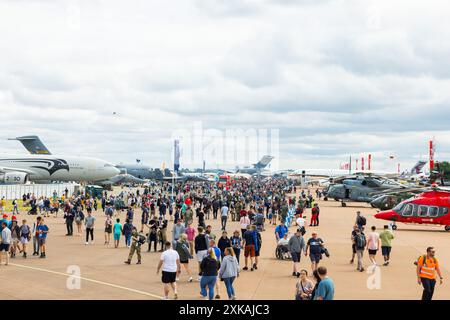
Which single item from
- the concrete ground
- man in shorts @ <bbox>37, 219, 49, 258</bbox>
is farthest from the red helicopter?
man in shorts @ <bbox>37, 219, 49, 258</bbox>

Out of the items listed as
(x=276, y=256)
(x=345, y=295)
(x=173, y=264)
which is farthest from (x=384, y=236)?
(x=173, y=264)

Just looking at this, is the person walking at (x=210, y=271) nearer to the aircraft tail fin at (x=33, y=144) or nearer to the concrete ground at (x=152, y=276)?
the concrete ground at (x=152, y=276)

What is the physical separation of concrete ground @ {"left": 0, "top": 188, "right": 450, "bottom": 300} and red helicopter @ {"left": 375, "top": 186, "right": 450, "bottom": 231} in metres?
6.92

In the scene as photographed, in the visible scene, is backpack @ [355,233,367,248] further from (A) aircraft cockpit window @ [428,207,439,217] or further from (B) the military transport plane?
(B) the military transport plane

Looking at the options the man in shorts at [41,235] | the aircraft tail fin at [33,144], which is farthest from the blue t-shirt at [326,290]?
the aircraft tail fin at [33,144]

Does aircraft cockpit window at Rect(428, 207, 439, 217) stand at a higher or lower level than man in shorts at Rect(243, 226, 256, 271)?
higher

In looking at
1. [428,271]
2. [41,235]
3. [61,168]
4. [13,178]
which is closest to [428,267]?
[428,271]

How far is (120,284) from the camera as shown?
1580cm

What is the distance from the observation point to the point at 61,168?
244ft

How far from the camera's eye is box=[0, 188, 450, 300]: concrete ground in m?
14.6

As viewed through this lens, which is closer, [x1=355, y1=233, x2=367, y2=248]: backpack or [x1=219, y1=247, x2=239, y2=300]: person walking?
[x1=219, y1=247, x2=239, y2=300]: person walking

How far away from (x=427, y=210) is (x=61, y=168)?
51435mm
